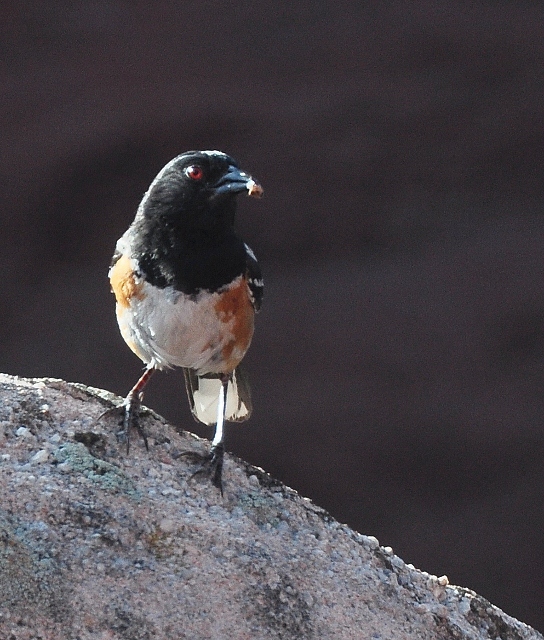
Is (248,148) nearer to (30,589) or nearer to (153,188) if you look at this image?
(153,188)

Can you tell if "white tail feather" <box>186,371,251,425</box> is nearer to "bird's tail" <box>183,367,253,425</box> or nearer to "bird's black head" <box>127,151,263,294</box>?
"bird's tail" <box>183,367,253,425</box>

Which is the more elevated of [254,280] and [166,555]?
[254,280]

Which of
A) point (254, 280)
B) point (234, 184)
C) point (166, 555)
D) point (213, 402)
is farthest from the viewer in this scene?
point (213, 402)

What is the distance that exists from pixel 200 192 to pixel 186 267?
24 cm

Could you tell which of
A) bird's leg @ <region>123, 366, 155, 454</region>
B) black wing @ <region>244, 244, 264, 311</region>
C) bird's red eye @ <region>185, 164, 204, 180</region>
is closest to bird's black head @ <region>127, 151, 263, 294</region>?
bird's red eye @ <region>185, 164, 204, 180</region>

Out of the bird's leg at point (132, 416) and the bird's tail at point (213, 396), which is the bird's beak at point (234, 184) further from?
the bird's tail at point (213, 396)

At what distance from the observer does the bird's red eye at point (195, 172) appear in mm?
3521

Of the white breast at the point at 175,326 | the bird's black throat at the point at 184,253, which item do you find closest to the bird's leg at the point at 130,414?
the white breast at the point at 175,326

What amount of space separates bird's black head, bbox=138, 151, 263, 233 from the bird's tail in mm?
743

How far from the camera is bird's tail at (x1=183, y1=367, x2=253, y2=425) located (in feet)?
13.6

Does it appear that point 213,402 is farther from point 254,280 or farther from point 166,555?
point 166,555

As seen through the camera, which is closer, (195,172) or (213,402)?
(195,172)

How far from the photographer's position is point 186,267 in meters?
3.54

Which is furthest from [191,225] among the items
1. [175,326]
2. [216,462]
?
[216,462]
